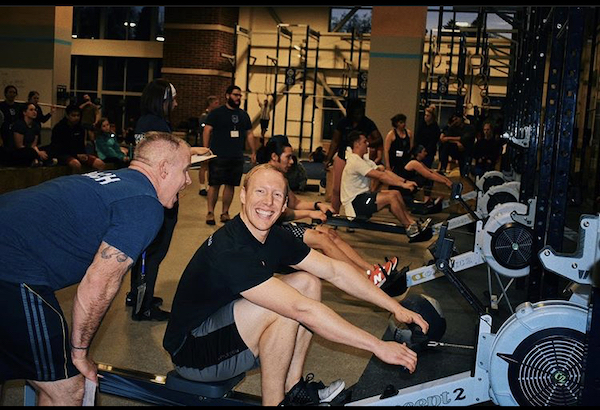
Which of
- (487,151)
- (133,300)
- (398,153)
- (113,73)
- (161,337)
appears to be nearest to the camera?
(161,337)

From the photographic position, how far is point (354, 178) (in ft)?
22.5

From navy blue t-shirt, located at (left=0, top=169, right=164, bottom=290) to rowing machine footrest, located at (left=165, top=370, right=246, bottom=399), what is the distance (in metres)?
0.65

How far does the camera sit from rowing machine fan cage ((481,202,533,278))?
457 cm

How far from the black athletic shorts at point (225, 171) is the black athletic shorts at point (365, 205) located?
1.26m

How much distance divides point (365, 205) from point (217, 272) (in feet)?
14.5

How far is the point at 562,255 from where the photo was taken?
2.74 metres

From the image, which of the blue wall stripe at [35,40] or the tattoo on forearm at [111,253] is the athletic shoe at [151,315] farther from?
the blue wall stripe at [35,40]

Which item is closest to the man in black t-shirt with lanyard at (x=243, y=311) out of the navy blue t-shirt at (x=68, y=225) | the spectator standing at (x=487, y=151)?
A: the navy blue t-shirt at (x=68, y=225)

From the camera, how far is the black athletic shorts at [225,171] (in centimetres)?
740

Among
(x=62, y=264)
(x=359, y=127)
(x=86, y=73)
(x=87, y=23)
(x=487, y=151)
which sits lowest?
(x=62, y=264)

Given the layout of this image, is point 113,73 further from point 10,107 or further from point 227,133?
point 227,133

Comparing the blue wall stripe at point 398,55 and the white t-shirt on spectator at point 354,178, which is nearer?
the white t-shirt on spectator at point 354,178

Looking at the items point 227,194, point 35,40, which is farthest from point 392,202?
point 35,40
